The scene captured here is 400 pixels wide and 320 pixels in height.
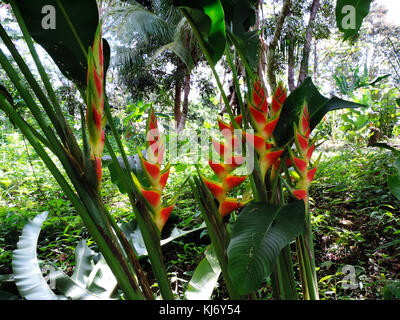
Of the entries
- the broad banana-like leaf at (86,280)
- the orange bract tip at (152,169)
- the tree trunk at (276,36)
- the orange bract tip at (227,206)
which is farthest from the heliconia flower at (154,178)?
the tree trunk at (276,36)

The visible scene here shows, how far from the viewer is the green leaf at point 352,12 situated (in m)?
0.55

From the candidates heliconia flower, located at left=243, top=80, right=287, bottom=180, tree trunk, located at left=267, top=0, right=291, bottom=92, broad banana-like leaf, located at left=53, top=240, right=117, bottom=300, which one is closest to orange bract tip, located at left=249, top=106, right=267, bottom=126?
heliconia flower, located at left=243, top=80, right=287, bottom=180

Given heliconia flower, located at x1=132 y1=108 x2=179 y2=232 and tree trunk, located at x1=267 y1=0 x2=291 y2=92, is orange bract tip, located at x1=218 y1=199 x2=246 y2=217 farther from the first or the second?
tree trunk, located at x1=267 y1=0 x2=291 y2=92

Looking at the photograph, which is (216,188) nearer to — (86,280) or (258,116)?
(258,116)

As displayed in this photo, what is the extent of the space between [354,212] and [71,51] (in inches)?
51.9

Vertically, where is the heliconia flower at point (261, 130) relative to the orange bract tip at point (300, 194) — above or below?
above

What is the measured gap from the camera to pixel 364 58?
1030 centimetres

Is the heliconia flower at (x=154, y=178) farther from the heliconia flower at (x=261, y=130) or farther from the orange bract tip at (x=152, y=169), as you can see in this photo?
the heliconia flower at (x=261, y=130)

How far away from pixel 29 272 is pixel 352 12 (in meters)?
0.93

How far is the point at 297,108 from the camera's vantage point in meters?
0.50

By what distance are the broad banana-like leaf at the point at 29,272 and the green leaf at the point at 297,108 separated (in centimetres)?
58

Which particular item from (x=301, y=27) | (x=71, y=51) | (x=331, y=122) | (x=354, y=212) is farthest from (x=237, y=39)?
(x=301, y=27)


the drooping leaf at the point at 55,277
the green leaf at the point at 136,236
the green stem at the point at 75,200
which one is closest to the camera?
the green stem at the point at 75,200

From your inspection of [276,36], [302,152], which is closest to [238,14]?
[302,152]
